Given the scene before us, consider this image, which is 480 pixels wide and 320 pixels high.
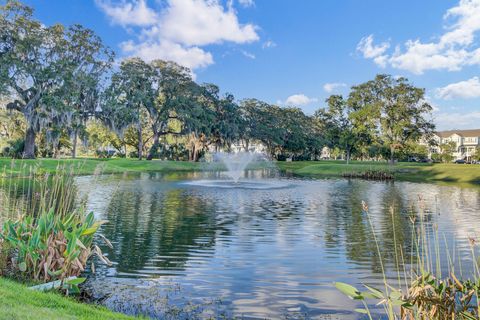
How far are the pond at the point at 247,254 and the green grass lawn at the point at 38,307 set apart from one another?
3.30 feet

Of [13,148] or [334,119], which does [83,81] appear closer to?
[13,148]

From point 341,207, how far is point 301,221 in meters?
5.39

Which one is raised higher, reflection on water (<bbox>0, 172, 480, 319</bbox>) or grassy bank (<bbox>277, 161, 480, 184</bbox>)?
grassy bank (<bbox>277, 161, 480, 184</bbox>)

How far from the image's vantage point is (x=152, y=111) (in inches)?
2662

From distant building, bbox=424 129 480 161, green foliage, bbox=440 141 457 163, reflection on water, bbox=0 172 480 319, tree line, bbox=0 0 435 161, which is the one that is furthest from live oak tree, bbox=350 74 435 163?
distant building, bbox=424 129 480 161

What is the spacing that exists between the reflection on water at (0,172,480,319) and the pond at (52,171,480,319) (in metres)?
0.02

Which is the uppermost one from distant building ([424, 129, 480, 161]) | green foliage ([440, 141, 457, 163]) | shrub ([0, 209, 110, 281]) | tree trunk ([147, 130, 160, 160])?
distant building ([424, 129, 480, 161])

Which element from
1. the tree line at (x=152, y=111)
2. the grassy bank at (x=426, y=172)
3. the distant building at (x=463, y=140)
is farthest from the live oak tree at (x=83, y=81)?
the distant building at (x=463, y=140)

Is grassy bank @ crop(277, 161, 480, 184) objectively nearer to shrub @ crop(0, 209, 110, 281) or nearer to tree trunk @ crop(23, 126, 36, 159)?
tree trunk @ crop(23, 126, 36, 159)

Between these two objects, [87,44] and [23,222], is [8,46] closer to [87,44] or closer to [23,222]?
[87,44]

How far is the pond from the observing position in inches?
299

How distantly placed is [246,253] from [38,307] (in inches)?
248

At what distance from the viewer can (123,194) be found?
25156 mm

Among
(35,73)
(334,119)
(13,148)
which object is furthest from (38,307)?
(334,119)
